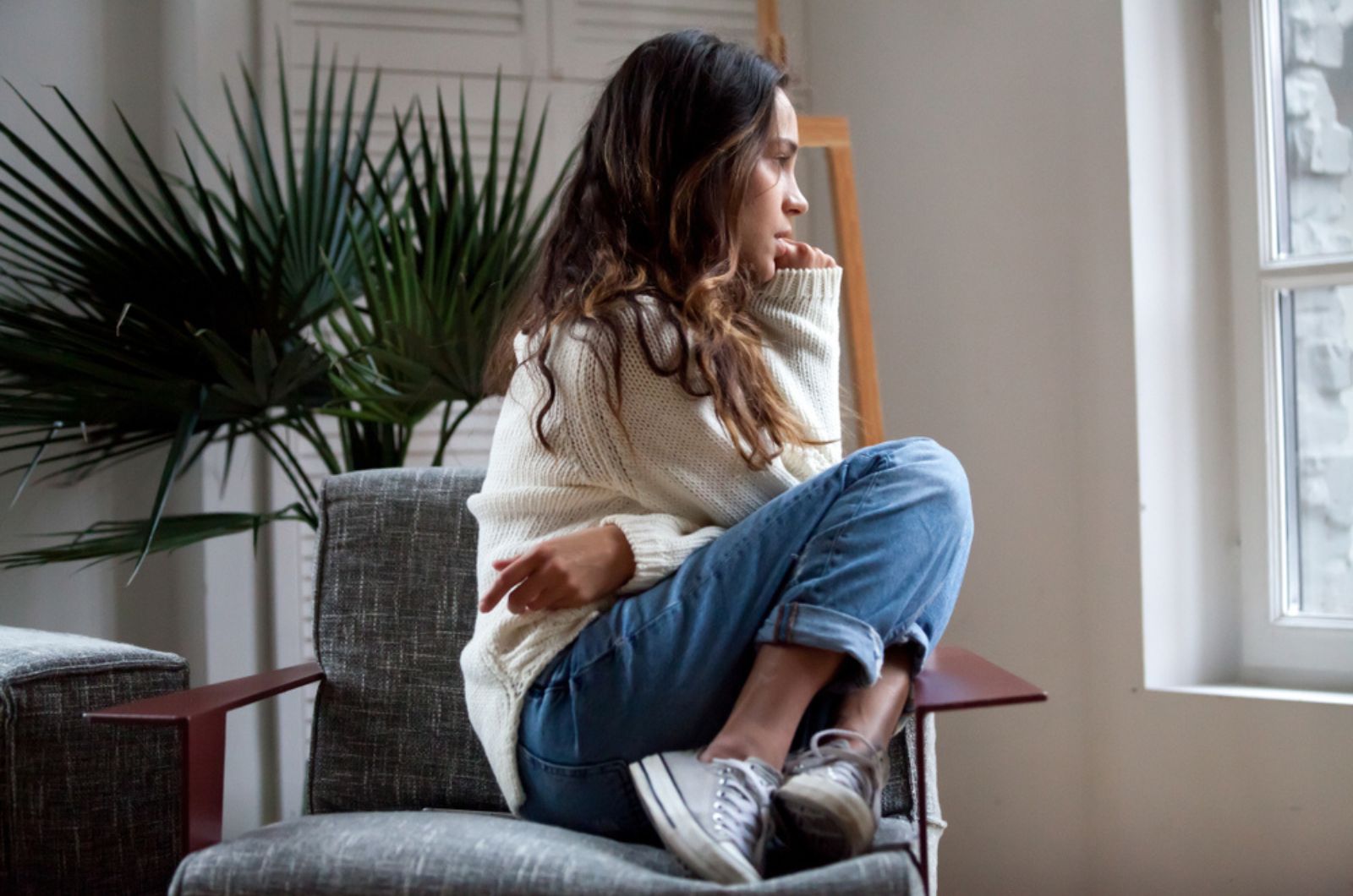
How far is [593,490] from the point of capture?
1499mm

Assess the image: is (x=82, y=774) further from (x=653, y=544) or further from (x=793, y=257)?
(x=793, y=257)

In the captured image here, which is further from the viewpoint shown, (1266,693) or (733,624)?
(1266,693)

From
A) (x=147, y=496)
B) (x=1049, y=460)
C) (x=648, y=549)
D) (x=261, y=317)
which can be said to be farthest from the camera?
(x=147, y=496)

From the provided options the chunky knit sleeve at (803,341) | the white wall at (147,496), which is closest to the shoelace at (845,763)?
the chunky knit sleeve at (803,341)

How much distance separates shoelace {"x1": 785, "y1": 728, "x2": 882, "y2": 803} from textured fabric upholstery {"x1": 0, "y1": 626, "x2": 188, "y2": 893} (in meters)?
0.81

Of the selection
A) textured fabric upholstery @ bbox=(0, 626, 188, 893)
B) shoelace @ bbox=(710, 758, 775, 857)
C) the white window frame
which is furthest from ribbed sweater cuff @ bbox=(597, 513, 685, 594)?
the white window frame

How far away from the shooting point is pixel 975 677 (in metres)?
1.47

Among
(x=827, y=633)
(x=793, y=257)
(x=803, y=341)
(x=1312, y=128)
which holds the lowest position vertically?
(x=827, y=633)

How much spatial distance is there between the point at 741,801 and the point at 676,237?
26.2 inches

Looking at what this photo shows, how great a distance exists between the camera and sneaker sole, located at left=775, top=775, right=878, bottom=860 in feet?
4.00

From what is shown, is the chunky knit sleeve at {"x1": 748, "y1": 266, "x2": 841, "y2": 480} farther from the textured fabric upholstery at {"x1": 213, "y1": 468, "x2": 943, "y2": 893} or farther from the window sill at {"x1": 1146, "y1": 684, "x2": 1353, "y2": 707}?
the window sill at {"x1": 1146, "y1": 684, "x2": 1353, "y2": 707}

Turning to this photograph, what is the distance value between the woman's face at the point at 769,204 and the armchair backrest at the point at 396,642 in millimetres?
499

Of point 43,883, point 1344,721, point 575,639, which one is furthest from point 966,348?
point 43,883

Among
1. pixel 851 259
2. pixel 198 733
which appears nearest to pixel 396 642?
pixel 198 733
